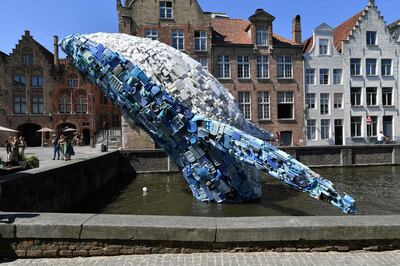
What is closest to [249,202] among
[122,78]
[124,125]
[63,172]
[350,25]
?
[122,78]

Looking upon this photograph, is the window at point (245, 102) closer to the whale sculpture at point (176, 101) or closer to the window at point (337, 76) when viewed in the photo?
the window at point (337, 76)

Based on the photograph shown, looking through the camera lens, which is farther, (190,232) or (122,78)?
(122,78)

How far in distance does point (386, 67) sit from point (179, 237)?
136 ft

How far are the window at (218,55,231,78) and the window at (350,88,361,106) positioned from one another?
45.5ft

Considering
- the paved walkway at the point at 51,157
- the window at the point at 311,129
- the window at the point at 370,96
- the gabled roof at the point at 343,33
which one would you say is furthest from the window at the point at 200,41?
the window at the point at 370,96

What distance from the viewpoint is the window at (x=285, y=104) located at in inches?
1501

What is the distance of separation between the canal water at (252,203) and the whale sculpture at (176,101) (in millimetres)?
877

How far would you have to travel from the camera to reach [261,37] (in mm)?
37719

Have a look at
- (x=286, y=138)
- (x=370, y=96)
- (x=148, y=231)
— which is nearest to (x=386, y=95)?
(x=370, y=96)

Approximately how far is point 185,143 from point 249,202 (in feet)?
10.6

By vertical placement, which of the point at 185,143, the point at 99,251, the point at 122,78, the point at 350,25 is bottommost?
the point at 99,251

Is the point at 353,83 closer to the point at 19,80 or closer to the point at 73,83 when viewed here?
the point at 73,83

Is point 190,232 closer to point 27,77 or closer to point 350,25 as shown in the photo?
point 350,25

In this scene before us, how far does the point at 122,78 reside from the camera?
11.8 metres
